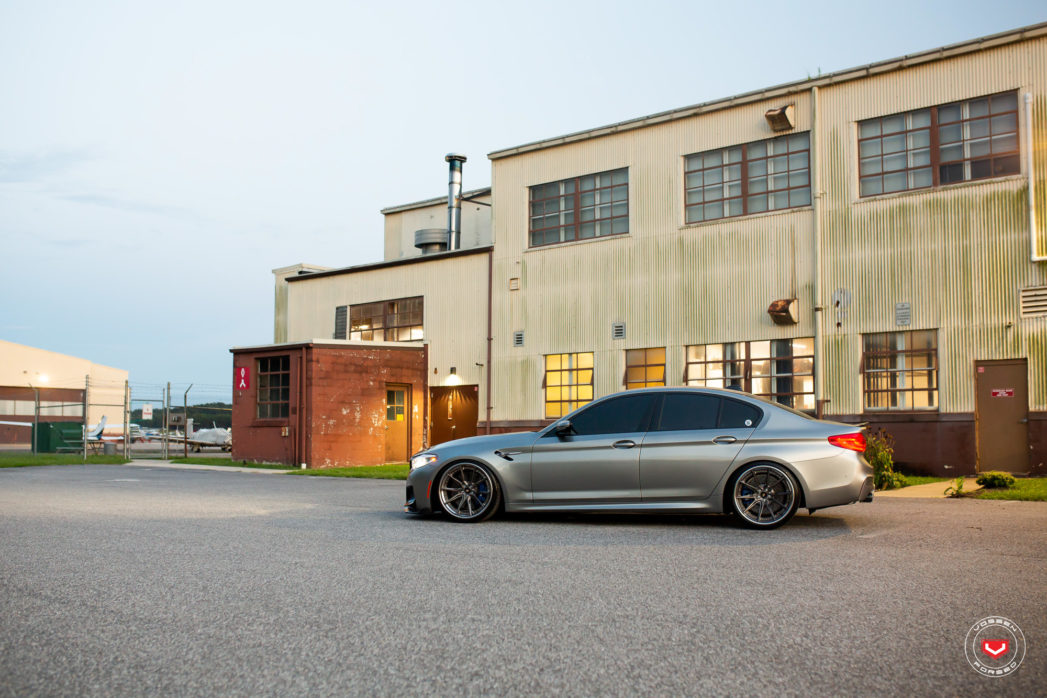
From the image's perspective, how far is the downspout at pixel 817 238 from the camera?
19047 mm

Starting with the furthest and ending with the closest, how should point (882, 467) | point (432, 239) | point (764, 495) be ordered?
point (432, 239)
point (882, 467)
point (764, 495)

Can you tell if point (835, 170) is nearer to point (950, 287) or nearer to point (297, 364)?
point (950, 287)

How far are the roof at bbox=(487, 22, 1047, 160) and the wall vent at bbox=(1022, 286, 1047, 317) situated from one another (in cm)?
472

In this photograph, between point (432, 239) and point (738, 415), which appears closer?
point (738, 415)

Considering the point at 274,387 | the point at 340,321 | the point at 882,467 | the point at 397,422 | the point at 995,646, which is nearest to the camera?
the point at 995,646

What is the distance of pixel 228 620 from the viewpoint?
198 inches

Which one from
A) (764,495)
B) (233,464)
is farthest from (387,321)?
(764,495)

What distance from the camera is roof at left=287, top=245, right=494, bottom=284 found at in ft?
83.9

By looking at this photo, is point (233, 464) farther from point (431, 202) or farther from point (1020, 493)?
point (1020, 493)

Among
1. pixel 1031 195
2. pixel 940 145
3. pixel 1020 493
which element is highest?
pixel 940 145

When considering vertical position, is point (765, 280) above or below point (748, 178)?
below

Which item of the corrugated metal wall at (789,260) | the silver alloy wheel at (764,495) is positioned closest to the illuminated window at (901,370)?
the corrugated metal wall at (789,260)

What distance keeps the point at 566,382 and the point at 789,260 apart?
6.47m

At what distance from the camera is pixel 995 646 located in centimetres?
441
